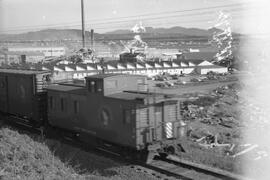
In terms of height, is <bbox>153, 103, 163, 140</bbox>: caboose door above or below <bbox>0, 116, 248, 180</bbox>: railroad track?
above

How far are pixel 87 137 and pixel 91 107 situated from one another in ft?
6.37

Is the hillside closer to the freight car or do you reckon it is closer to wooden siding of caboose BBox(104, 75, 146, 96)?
the freight car

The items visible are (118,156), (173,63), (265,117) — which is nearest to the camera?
(118,156)

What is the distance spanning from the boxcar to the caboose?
3408mm

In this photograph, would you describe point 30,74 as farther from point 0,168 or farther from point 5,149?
point 0,168

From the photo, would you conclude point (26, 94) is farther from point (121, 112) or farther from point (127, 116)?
point (127, 116)

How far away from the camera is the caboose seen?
48.1 ft

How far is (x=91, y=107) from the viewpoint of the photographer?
1691 cm

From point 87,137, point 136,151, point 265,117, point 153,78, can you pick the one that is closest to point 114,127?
point 136,151

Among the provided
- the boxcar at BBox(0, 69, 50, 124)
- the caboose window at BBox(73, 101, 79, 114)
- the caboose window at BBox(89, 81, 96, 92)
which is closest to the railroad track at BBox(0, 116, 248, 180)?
the caboose window at BBox(73, 101, 79, 114)

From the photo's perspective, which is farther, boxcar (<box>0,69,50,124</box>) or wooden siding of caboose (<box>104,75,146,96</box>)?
boxcar (<box>0,69,50,124</box>)

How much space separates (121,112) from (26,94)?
10204mm

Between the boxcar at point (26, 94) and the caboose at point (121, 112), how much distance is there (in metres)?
3.41

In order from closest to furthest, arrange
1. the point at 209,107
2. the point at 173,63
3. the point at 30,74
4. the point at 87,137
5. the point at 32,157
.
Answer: the point at 32,157 < the point at 87,137 < the point at 30,74 < the point at 209,107 < the point at 173,63
